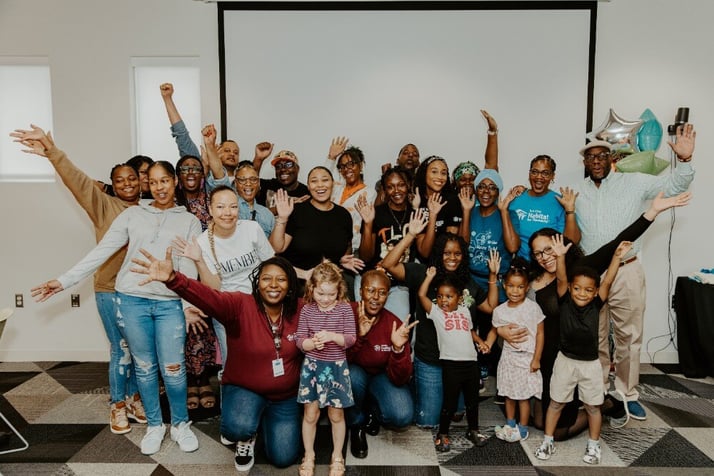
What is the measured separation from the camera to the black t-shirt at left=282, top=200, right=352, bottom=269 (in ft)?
10.4

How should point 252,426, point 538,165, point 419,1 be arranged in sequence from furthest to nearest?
point 419,1 → point 538,165 → point 252,426

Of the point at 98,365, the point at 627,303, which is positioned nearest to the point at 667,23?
the point at 627,303

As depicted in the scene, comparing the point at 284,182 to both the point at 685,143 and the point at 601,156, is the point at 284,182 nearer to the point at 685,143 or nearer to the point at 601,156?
the point at 601,156

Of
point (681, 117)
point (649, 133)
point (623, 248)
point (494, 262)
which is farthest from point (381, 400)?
point (681, 117)

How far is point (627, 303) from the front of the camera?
10.7 ft

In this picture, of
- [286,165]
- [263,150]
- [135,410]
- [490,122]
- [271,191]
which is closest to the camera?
[135,410]

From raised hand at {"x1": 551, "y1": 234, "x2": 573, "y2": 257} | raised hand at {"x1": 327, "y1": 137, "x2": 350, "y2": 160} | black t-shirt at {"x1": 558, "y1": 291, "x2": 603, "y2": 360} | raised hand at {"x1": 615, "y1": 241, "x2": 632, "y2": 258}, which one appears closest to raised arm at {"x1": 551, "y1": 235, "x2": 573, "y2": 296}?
raised hand at {"x1": 551, "y1": 234, "x2": 573, "y2": 257}

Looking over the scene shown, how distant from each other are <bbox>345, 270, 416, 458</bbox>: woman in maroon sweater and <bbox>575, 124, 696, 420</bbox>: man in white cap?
1508 mm

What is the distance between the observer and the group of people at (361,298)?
8.43 ft

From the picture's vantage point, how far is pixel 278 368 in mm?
2574

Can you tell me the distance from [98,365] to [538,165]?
13.4ft

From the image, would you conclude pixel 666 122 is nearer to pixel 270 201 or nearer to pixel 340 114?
pixel 340 114

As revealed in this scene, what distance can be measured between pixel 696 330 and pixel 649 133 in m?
1.71

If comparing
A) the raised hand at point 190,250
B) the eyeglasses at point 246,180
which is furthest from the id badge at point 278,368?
the eyeglasses at point 246,180
